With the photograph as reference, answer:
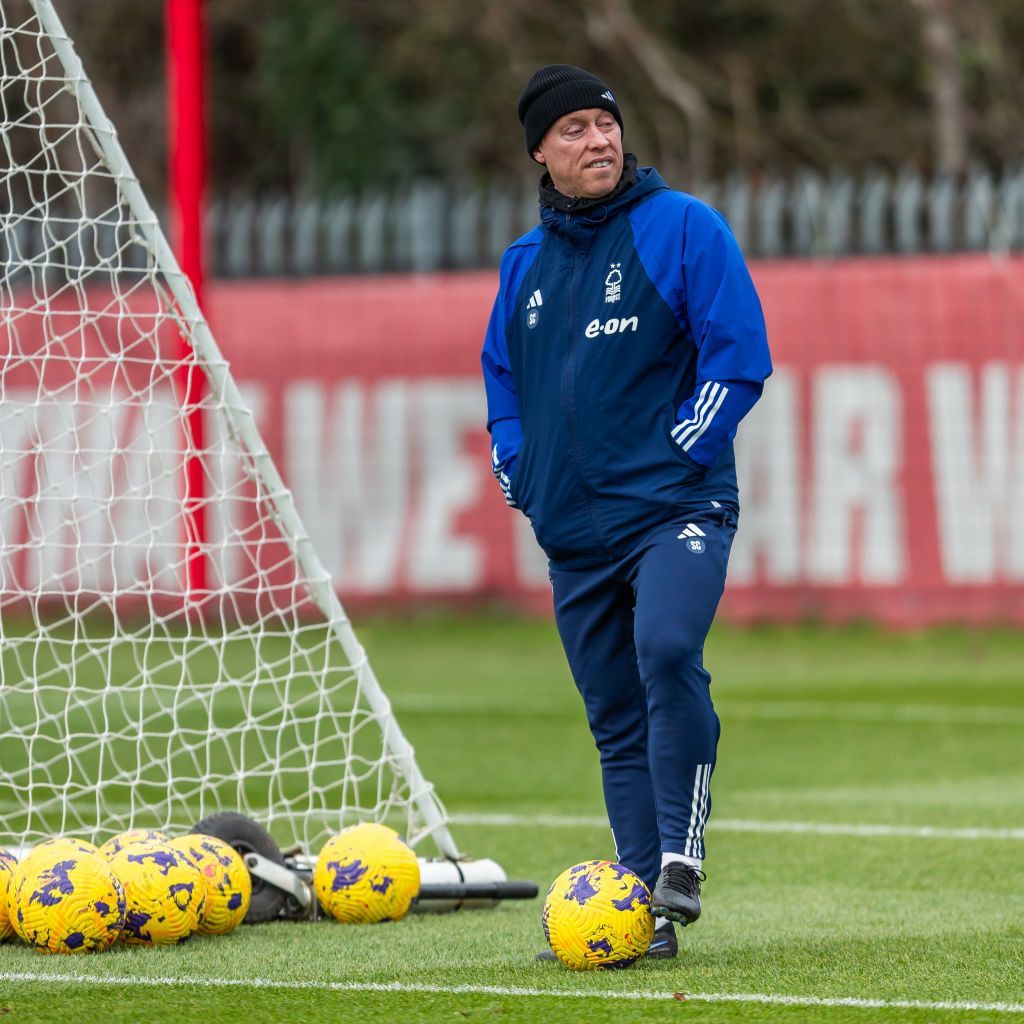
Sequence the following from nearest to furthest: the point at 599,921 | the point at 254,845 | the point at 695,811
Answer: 1. the point at 599,921
2. the point at 695,811
3. the point at 254,845

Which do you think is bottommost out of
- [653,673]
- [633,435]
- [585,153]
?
[653,673]

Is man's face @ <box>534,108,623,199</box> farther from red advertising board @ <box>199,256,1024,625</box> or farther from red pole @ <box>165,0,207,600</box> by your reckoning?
red advertising board @ <box>199,256,1024,625</box>

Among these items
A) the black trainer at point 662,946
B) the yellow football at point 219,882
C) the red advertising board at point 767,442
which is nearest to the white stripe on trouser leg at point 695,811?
the black trainer at point 662,946

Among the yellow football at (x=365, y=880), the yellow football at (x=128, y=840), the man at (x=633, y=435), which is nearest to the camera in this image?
the man at (x=633, y=435)

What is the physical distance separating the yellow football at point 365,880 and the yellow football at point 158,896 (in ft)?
1.68

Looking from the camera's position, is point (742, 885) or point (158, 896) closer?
point (158, 896)

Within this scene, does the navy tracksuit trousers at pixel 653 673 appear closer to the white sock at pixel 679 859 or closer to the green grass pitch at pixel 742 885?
the white sock at pixel 679 859

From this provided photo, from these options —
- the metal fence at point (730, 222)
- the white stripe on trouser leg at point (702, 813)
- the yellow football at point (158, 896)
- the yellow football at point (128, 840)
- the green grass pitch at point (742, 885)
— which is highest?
the metal fence at point (730, 222)

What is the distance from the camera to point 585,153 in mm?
5441

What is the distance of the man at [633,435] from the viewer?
17.4 ft

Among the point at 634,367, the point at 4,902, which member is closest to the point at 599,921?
the point at 634,367

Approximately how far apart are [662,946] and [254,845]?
5.02 feet

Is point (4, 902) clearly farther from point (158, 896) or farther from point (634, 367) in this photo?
point (634, 367)

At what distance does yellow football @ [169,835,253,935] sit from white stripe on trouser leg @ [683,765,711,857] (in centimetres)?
140
